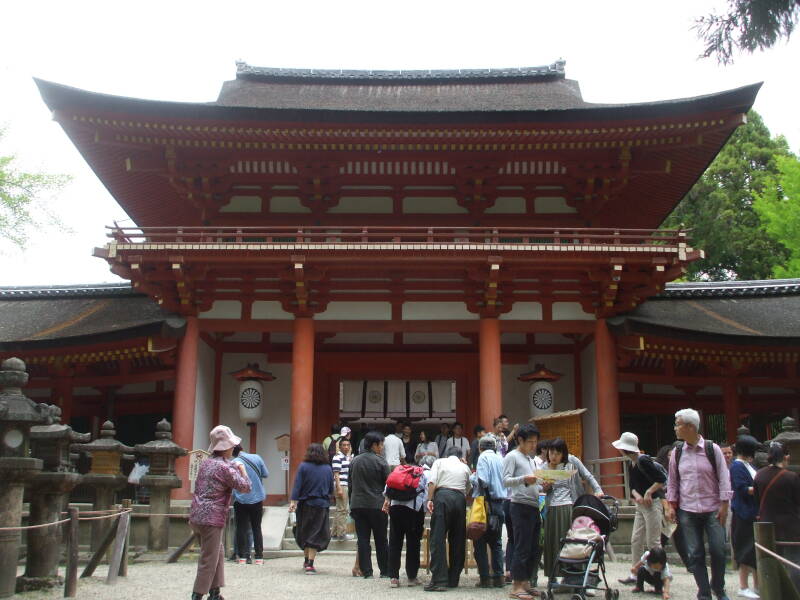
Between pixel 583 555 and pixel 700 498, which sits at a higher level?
pixel 700 498

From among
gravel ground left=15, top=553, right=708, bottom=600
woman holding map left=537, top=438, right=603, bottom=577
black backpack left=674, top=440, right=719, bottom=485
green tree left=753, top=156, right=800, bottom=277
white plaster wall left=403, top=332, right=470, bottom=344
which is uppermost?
green tree left=753, top=156, right=800, bottom=277

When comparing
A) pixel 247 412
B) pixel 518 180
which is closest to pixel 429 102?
pixel 518 180

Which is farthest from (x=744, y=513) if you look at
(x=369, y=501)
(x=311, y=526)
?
(x=311, y=526)

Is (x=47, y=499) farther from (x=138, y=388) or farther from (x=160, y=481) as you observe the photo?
(x=138, y=388)

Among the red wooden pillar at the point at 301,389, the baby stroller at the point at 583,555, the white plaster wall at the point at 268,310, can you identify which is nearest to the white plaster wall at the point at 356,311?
the red wooden pillar at the point at 301,389

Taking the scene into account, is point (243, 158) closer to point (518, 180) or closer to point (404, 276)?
point (404, 276)

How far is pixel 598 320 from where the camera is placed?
51.8 ft

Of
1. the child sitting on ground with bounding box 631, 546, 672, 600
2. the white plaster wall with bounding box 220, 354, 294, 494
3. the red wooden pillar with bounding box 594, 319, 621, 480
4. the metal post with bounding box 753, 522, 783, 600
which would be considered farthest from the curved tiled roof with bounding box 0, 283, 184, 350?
the metal post with bounding box 753, 522, 783, 600

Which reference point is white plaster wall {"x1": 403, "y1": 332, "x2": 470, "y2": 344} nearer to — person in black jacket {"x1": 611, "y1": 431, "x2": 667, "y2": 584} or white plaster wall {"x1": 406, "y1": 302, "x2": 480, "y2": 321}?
white plaster wall {"x1": 406, "y1": 302, "x2": 480, "y2": 321}

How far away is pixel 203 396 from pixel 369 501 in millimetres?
8287

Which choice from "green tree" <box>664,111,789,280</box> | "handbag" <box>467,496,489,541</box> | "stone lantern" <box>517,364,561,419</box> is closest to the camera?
"handbag" <box>467,496,489,541</box>

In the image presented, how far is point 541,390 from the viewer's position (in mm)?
16984

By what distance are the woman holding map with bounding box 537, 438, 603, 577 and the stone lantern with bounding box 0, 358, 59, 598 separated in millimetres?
4860

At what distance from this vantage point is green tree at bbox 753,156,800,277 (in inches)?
1145
